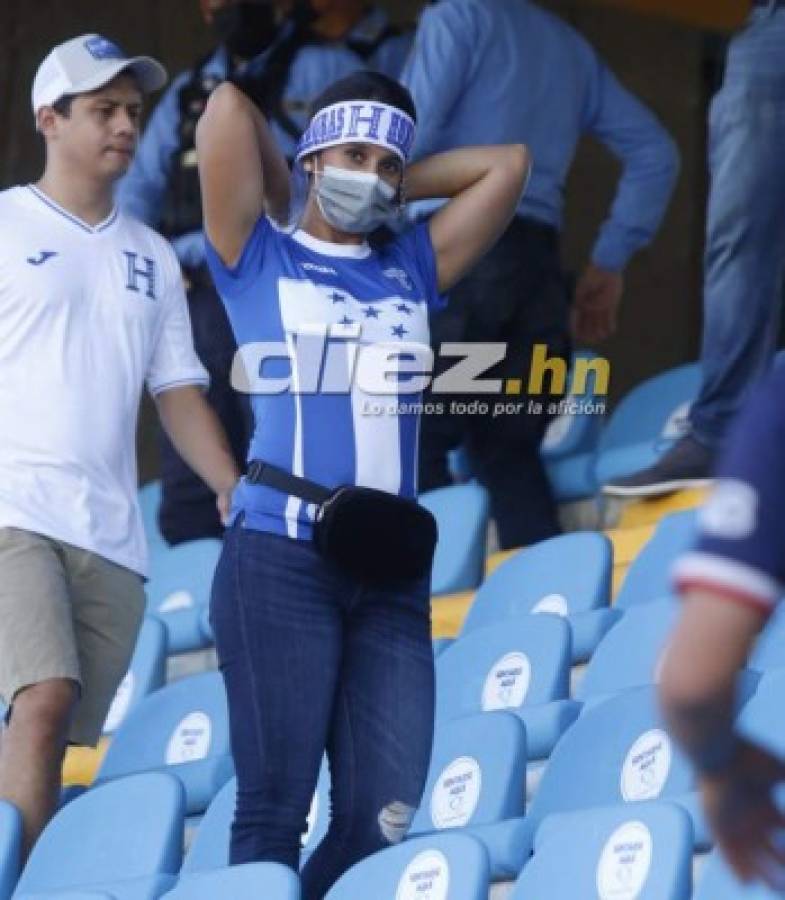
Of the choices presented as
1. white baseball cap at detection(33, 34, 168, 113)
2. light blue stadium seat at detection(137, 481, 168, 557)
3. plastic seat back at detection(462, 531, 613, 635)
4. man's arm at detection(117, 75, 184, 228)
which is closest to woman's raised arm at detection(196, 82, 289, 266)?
white baseball cap at detection(33, 34, 168, 113)

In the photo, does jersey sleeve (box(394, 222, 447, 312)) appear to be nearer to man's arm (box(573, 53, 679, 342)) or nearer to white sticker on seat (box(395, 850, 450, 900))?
white sticker on seat (box(395, 850, 450, 900))

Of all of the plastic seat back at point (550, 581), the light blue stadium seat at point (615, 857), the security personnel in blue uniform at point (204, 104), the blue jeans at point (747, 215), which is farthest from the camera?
the security personnel in blue uniform at point (204, 104)

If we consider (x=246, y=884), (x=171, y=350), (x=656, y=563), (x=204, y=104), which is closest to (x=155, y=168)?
(x=204, y=104)

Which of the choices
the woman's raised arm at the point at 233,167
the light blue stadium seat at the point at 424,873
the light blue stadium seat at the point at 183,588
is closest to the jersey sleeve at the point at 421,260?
the woman's raised arm at the point at 233,167

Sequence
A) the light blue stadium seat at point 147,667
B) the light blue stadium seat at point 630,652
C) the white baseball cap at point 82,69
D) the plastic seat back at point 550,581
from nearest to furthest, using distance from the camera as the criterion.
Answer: the light blue stadium seat at point 630,652 < the white baseball cap at point 82,69 < the plastic seat back at point 550,581 < the light blue stadium seat at point 147,667

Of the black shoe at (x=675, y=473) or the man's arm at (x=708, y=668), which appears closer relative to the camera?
the man's arm at (x=708, y=668)

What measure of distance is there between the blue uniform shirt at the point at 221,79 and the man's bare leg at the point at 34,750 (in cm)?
251

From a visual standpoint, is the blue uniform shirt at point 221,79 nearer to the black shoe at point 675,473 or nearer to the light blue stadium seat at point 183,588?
the light blue stadium seat at point 183,588

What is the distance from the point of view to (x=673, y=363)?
386 inches

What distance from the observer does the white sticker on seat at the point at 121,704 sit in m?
6.91

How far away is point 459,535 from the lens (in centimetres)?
703

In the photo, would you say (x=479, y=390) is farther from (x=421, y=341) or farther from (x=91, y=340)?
(x=421, y=341)

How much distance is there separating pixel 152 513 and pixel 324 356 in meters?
4.06

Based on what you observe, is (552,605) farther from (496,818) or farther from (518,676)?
(496,818)
